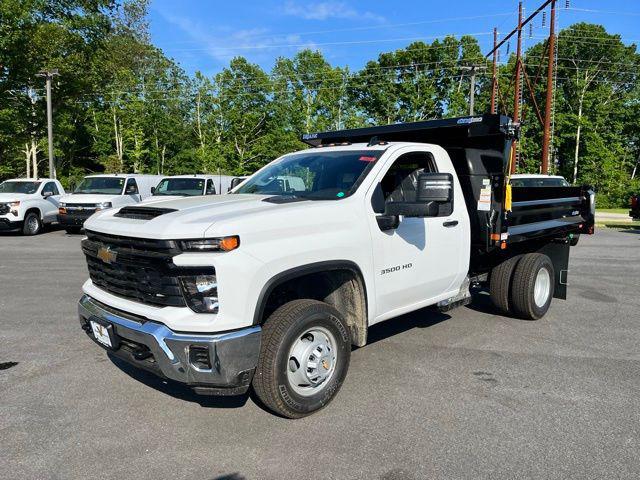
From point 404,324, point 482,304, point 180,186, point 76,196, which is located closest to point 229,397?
point 404,324

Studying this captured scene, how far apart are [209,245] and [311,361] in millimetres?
1179

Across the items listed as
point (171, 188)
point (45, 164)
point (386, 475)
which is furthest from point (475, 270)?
point (45, 164)

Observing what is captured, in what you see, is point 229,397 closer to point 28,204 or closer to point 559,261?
point 559,261

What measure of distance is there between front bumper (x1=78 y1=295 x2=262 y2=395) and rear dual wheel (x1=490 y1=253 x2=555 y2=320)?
392cm

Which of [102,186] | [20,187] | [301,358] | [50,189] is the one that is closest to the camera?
[301,358]

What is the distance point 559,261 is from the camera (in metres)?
6.92

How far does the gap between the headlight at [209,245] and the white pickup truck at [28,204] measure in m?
15.5

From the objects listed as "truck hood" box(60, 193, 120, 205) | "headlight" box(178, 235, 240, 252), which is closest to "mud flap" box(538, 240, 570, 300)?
"headlight" box(178, 235, 240, 252)

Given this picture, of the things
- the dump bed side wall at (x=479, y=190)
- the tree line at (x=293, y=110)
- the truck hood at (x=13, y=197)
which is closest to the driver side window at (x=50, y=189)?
the truck hood at (x=13, y=197)

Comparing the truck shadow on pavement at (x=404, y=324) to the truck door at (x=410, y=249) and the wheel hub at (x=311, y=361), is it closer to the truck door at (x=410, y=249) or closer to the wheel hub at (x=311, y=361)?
the truck door at (x=410, y=249)

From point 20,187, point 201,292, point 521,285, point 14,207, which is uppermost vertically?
point 20,187

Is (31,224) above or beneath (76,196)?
beneath

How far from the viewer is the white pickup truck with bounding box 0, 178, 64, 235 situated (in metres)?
15.9

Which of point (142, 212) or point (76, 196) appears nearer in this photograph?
point (142, 212)
